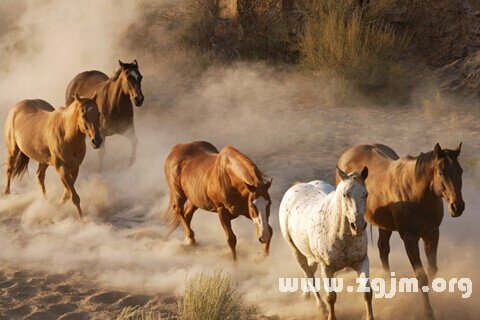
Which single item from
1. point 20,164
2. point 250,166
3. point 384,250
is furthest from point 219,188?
point 20,164

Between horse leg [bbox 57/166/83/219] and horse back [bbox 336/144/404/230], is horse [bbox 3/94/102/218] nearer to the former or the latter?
horse leg [bbox 57/166/83/219]

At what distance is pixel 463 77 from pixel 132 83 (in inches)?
223

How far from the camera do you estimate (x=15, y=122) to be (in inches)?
519

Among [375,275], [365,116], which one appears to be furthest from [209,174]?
[365,116]

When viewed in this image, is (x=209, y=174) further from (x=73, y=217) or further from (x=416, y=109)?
(x=416, y=109)

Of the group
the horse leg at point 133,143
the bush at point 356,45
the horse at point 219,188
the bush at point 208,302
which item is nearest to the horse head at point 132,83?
the horse leg at point 133,143

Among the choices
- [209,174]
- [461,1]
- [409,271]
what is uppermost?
[461,1]

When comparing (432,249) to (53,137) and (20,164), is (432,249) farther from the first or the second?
(20,164)

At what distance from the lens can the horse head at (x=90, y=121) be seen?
11336 millimetres

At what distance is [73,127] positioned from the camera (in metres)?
11.8

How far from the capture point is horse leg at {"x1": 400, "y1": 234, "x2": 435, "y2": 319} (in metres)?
8.12

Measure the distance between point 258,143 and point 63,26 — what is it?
27.2 ft

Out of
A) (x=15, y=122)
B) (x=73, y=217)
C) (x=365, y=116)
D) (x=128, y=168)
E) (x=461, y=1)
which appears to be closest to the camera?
(x=73, y=217)

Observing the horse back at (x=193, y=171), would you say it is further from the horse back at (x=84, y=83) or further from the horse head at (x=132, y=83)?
the horse back at (x=84, y=83)
